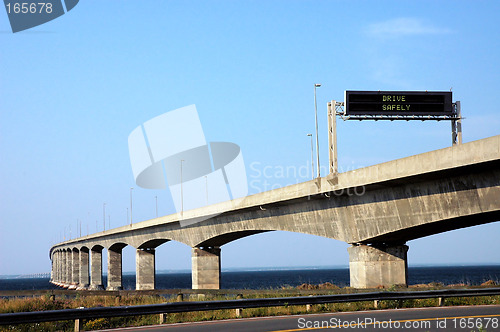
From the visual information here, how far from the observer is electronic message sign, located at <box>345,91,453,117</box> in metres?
31.3

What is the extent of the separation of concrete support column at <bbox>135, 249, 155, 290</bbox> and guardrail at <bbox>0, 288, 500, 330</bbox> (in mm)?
48661

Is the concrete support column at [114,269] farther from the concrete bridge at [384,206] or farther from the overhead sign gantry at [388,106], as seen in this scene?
the overhead sign gantry at [388,106]

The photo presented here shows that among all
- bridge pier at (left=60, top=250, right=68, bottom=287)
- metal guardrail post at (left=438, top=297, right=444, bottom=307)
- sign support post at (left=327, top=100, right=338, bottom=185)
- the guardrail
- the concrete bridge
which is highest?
sign support post at (left=327, top=100, right=338, bottom=185)

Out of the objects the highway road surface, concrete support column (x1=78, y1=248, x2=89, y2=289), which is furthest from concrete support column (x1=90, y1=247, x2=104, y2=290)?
the highway road surface

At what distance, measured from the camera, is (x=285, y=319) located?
1731 cm

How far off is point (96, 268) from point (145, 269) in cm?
3998

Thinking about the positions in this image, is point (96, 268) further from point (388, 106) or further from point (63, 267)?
point (388, 106)

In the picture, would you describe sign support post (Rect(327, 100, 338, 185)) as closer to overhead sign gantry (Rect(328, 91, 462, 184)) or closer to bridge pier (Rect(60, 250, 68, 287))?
overhead sign gantry (Rect(328, 91, 462, 184))

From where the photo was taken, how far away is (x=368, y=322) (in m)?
15.9

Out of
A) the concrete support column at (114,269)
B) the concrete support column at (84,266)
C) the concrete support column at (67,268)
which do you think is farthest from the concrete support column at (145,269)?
the concrete support column at (67,268)

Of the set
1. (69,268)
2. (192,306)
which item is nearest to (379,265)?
(192,306)

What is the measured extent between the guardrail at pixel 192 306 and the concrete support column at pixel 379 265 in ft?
24.9

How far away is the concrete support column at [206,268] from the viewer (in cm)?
4881

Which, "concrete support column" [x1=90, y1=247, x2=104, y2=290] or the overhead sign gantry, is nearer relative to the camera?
the overhead sign gantry
